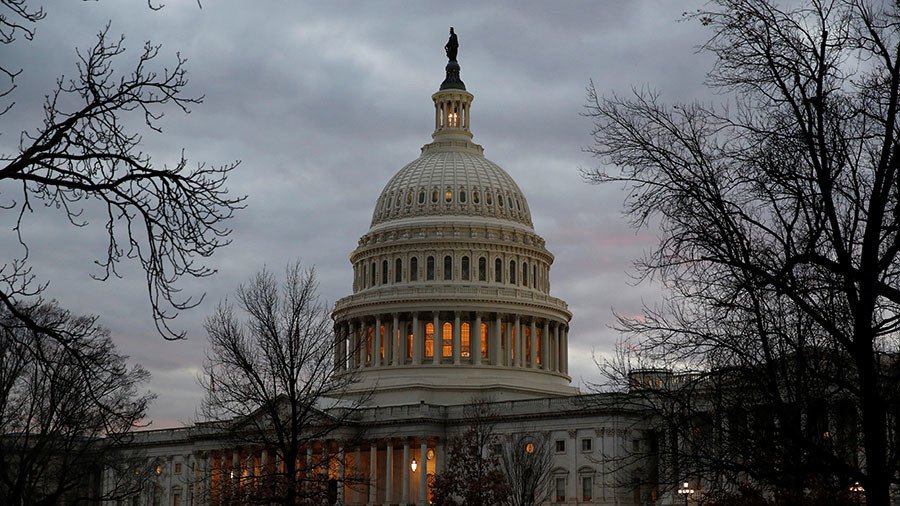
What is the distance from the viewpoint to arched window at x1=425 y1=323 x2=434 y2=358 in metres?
138

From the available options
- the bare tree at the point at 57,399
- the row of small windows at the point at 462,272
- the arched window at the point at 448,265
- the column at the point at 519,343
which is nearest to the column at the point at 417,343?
the row of small windows at the point at 462,272

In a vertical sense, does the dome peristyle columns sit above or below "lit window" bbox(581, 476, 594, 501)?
above

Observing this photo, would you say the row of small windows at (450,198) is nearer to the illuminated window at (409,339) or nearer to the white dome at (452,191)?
the white dome at (452,191)

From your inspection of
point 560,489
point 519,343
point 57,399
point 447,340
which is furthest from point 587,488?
point 57,399

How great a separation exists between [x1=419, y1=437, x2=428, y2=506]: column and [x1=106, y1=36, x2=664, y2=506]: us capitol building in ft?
0.71

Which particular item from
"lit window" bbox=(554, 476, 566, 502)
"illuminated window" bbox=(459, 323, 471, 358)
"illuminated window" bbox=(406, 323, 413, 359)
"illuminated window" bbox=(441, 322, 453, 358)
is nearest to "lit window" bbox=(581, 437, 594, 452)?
"lit window" bbox=(554, 476, 566, 502)

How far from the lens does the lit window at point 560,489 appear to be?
113 metres

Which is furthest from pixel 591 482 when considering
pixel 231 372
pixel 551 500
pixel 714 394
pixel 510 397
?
pixel 714 394

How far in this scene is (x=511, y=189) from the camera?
6009 inches

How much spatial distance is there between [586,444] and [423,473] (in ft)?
58.3

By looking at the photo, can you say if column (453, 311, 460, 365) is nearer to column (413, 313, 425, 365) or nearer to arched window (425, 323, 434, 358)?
arched window (425, 323, 434, 358)

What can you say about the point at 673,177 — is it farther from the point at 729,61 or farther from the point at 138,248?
the point at 138,248

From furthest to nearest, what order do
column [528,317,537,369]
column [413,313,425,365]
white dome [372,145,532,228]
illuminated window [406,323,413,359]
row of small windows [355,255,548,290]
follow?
white dome [372,145,532,228] → row of small windows [355,255,548,290] → illuminated window [406,323,413,359] → column [528,317,537,369] → column [413,313,425,365]

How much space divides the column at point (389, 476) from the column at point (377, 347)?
16.6 metres
